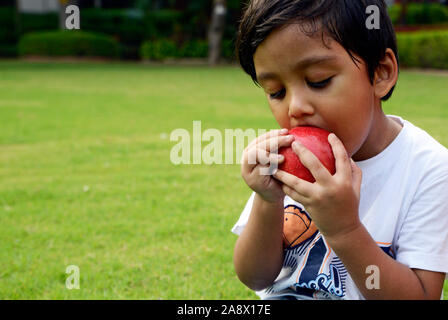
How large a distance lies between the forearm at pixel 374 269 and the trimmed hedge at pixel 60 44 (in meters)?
30.5

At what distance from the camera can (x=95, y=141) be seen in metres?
7.26

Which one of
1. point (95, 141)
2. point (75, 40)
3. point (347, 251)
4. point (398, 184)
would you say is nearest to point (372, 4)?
point (398, 184)

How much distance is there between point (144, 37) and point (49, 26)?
6.54 m

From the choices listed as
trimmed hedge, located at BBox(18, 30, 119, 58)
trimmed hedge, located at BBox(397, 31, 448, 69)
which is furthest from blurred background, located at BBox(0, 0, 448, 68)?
trimmed hedge, located at BBox(397, 31, 448, 69)

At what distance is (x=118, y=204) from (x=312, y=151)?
10.3ft

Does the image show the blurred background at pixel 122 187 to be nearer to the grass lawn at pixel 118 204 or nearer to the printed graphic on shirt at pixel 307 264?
the grass lawn at pixel 118 204

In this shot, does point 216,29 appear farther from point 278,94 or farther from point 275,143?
point 275,143

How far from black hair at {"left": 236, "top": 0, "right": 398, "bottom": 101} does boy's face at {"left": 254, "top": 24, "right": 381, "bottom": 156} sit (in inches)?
1.1

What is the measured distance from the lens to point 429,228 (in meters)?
1.76

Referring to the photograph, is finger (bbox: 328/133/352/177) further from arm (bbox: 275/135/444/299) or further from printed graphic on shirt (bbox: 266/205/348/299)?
printed graphic on shirt (bbox: 266/205/348/299)

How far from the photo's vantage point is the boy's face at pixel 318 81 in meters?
1.67

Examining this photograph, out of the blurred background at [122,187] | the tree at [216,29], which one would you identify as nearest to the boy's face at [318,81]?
the blurred background at [122,187]

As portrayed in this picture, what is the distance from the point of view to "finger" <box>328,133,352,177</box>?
1.59 m
